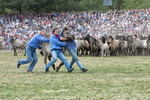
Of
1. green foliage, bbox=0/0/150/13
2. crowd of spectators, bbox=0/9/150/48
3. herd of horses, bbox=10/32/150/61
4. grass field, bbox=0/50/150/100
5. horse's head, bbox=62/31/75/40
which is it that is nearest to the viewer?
grass field, bbox=0/50/150/100

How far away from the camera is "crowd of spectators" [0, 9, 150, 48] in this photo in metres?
40.7

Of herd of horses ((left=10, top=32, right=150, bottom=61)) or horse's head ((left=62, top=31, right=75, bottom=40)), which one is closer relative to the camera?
horse's head ((left=62, top=31, right=75, bottom=40))

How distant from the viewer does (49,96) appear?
32.9 feet

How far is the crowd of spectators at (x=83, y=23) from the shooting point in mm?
40688

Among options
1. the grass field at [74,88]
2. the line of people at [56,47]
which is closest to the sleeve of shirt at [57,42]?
the line of people at [56,47]

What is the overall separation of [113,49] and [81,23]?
53.9ft

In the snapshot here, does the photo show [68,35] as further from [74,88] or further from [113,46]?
[113,46]

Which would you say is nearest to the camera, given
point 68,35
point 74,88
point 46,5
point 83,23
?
point 74,88

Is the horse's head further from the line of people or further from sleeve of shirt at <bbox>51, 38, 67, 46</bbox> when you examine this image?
sleeve of shirt at <bbox>51, 38, 67, 46</bbox>

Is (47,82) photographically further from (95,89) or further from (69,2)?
(69,2)

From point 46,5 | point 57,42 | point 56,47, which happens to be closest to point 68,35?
point 57,42

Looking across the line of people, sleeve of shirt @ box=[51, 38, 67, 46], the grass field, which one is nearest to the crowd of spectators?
the line of people

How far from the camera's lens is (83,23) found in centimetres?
4628

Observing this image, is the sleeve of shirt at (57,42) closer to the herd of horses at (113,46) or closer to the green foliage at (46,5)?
the herd of horses at (113,46)
